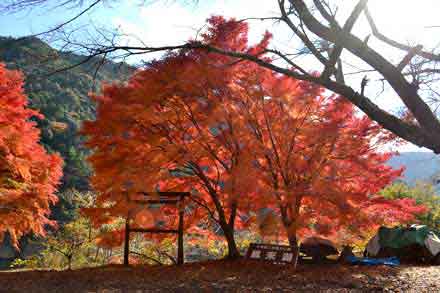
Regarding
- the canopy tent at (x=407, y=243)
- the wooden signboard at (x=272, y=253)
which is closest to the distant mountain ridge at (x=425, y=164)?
the canopy tent at (x=407, y=243)

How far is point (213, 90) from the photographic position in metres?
10.2

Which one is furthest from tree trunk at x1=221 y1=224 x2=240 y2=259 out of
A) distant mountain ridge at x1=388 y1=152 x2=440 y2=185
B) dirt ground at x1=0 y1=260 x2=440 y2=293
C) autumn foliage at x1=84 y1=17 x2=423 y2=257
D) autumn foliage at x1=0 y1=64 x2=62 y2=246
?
autumn foliage at x1=0 y1=64 x2=62 y2=246

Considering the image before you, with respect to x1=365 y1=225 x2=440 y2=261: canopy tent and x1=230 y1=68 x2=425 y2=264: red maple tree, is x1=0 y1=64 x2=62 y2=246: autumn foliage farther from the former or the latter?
x1=365 y1=225 x2=440 y2=261: canopy tent

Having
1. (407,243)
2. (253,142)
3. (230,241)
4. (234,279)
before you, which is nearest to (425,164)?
(253,142)

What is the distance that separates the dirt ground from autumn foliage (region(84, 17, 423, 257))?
1.25 m

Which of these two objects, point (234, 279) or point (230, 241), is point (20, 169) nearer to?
point (230, 241)

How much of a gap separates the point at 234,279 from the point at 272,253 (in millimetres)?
2221

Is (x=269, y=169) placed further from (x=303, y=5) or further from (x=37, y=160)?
(x=37, y=160)

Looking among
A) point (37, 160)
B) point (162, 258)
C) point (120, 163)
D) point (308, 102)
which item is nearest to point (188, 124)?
point (120, 163)

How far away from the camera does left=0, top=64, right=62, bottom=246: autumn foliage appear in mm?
12727

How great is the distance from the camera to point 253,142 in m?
10.2

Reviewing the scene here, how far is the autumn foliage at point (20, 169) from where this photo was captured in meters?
12.7

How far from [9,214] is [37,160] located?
2.05 m

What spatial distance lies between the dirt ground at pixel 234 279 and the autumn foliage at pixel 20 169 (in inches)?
148
